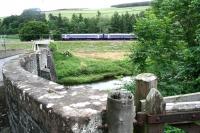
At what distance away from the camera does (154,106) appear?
3.73 m

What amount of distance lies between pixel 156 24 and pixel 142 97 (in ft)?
37.7

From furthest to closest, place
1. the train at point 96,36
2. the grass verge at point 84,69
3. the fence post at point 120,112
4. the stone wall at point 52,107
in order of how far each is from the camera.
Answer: the train at point 96,36 → the grass verge at point 84,69 → the stone wall at point 52,107 → the fence post at point 120,112

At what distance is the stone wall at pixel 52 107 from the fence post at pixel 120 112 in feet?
0.48

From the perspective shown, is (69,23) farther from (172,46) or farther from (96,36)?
(172,46)

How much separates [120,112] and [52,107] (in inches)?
34.1

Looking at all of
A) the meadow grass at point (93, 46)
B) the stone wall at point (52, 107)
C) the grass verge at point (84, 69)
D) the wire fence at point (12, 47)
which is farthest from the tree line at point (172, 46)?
the meadow grass at point (93, 46)

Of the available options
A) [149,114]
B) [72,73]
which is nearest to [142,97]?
[149,114]

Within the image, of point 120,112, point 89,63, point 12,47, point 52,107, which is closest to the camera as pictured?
point 120,112

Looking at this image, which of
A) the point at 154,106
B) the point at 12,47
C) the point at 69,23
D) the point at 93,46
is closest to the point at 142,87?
the point at 154,106

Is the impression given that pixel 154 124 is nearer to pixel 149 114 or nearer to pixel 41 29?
pixel 149 114

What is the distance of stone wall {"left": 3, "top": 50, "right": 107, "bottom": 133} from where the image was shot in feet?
12.1

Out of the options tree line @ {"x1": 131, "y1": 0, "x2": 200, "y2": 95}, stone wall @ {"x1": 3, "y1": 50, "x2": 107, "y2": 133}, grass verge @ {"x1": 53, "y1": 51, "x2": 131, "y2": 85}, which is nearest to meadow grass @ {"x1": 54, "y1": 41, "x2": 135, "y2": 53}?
grass verge @ {"x1": 53, "y1": 51, "x2": 131, "y2": 85}

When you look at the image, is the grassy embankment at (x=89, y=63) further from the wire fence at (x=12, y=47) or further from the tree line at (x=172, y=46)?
the tree line at (x=172, y=46)

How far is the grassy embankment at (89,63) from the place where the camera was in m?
43.2
